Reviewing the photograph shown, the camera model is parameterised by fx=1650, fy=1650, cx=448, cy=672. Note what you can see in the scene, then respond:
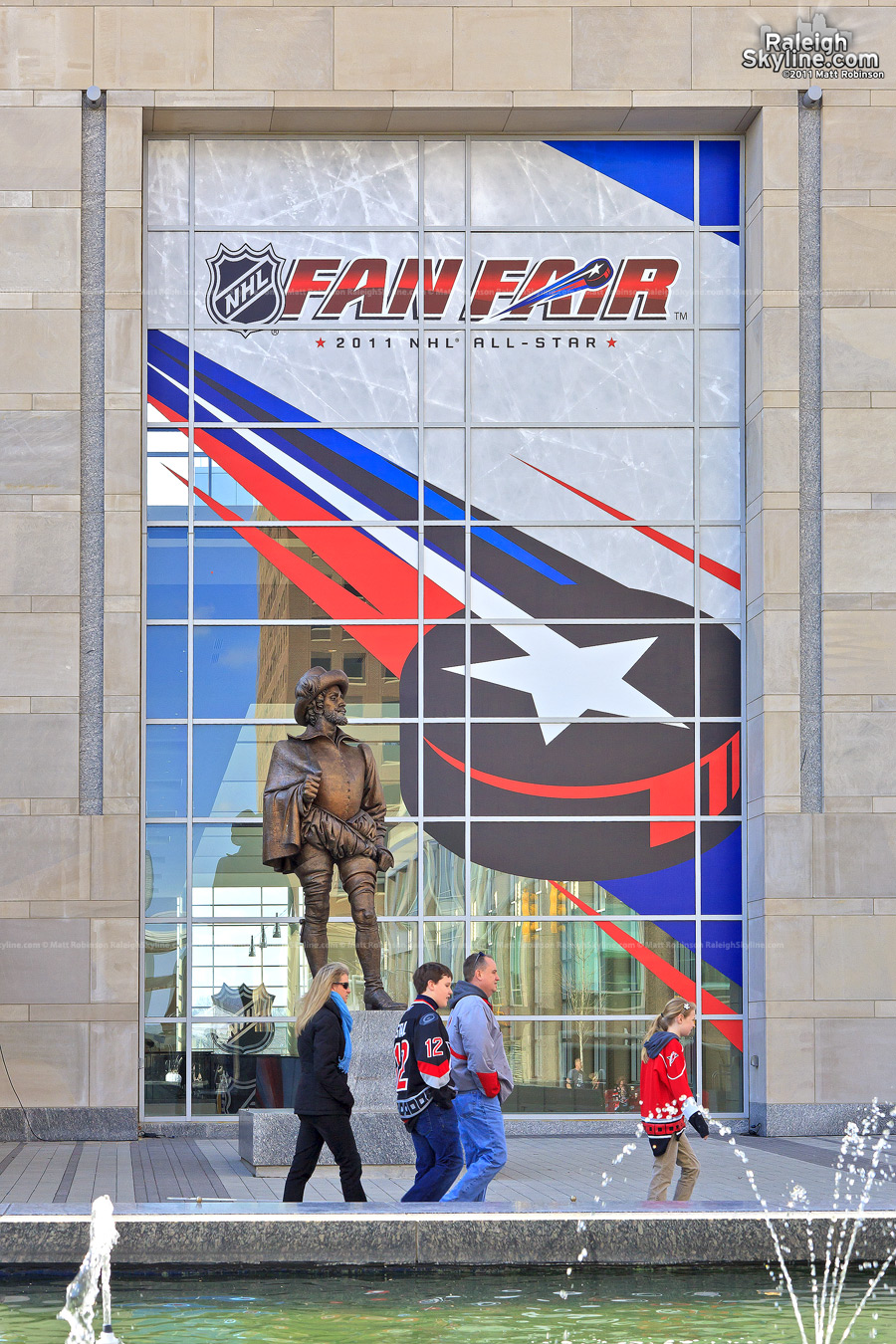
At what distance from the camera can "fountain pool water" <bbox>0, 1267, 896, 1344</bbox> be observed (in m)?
7.32

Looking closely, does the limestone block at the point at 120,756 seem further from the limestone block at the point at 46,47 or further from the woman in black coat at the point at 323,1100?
the woman in black coat at the point at 323,1100

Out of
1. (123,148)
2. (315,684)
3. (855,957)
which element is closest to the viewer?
(315,684)

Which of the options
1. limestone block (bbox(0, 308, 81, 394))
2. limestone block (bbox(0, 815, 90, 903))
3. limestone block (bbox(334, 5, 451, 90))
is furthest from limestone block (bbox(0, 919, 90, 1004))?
limestone block (bbox(334, 5, 451, 90))

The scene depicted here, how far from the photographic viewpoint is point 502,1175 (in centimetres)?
1341

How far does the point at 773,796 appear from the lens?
1798 centimetres

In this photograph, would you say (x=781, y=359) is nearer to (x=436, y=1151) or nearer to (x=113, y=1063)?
(x=113, y=1063)

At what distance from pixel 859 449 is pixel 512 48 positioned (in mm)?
5969

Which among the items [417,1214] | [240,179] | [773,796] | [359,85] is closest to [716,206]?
[359,85]

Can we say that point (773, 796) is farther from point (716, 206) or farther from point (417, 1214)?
point (417, 1214)

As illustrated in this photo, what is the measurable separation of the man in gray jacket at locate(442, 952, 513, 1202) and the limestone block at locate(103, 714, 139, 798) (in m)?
8.63

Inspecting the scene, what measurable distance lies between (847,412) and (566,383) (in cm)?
319

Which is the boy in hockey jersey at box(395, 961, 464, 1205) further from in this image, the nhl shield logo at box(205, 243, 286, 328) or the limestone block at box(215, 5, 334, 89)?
the limestone block at box(215, 5, 334, 89)

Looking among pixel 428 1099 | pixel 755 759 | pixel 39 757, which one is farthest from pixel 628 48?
pixel 428 1099

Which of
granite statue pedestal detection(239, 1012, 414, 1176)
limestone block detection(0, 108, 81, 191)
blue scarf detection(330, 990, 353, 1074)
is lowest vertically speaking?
granite statue pedestal detection(239, 1012, 414, 1176)
